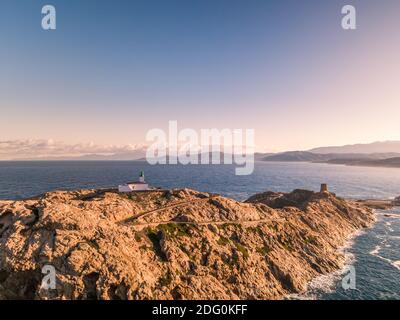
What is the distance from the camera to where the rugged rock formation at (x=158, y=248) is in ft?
135

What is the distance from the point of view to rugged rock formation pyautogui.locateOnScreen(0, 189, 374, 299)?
41125 millimetres

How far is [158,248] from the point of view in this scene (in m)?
53.7

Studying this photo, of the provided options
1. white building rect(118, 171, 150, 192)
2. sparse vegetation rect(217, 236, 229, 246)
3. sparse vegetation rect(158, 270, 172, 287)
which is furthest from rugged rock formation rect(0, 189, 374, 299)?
white building rect(118, 171, 150, 192)

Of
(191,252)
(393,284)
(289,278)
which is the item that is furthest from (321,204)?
(191,252)

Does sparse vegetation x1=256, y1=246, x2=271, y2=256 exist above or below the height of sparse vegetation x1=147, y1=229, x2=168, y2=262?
below

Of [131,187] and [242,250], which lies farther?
[131,187]

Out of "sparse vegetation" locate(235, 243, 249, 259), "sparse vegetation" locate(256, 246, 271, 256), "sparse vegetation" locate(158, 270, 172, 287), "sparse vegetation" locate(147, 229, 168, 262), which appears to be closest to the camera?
"sparse vegetation" locate(158, 270, 172, 287)

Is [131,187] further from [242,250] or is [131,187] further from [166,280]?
[242,250]

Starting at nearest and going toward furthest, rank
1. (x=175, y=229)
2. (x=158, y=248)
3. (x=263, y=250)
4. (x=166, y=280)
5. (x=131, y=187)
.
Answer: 1. (x=166, y=280)
2. (x=158, y=248)
3. (x=175, y=229)
4. (x=263, y=250)
5. (x=131, y=187)

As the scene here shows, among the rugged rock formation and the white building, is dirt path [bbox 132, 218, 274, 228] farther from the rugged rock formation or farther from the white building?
the white building

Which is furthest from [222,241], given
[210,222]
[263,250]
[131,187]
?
[131,187]

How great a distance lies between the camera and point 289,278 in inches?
2215
